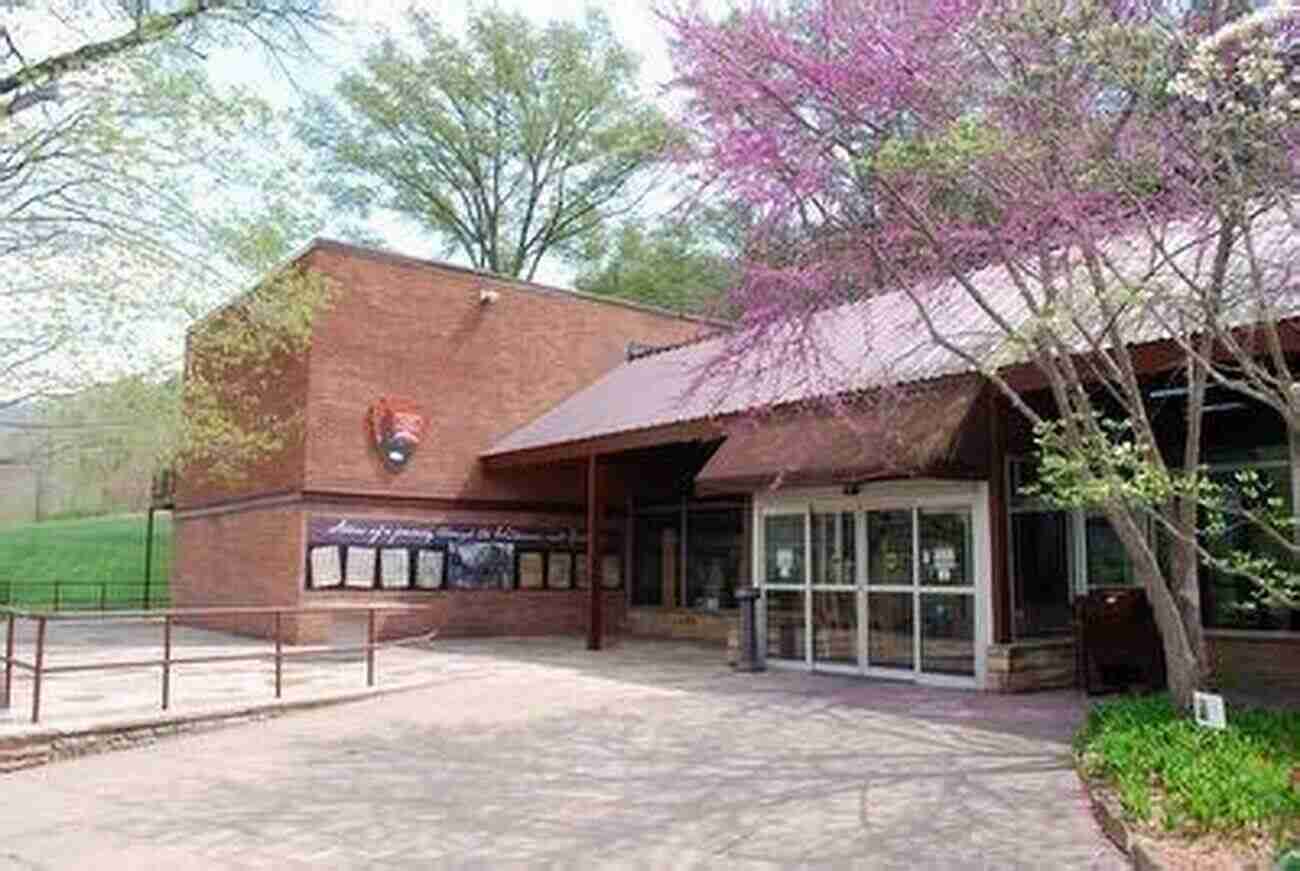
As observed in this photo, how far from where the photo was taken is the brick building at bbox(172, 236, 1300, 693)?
41.4 feet

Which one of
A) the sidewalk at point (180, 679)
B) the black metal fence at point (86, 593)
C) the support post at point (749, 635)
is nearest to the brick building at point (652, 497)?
the support post at point (749, 635)

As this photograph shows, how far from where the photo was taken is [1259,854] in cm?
568

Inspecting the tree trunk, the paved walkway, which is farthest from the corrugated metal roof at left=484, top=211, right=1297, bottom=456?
the paved walkway

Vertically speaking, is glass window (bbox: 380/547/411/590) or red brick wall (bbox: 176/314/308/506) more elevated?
red brick wall (bbox: 176/314/308/506)

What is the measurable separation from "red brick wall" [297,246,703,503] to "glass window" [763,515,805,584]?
7266 mm

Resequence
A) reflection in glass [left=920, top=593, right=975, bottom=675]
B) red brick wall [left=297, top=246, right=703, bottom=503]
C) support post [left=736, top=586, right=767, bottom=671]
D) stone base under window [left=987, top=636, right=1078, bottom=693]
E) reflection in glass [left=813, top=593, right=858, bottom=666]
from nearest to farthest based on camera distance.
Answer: stone base under window [left=987, top=636, right=1078, bottom=693], reflection in glass [left=920, top=593, right=975, bottom=675], reflection in glass [left=813, top=593, right=858, bottom=666], support post [left=736, top=586, right=767, bottom=671], red brick wall [left=297, top=246, right=703, bottom=503]

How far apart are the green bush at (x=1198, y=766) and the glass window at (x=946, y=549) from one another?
3.83 metres

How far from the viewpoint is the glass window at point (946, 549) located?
12.9 meters

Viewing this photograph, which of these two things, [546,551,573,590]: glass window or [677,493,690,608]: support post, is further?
[546,551,573,590]: glass window

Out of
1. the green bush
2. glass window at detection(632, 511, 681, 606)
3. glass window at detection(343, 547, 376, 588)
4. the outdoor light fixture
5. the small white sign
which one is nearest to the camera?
the green bush

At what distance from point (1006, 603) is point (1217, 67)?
22.7 ft

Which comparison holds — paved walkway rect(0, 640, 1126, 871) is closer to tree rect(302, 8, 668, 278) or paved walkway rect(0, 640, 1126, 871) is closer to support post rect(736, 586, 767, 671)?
support post rect(736, 586, 767, 671)

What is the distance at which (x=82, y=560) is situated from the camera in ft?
123

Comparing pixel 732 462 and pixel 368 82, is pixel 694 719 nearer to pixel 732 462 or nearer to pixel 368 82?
pixel 732 462
